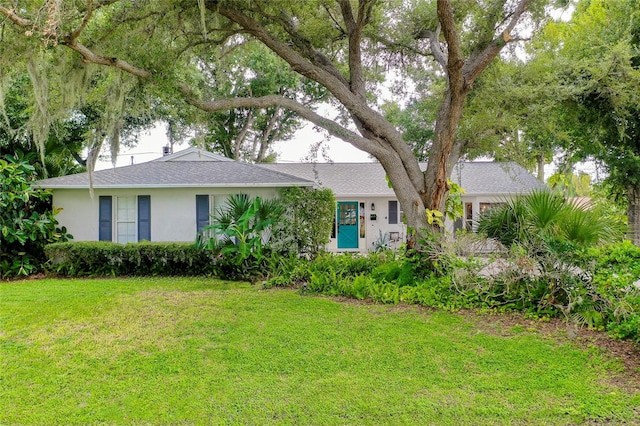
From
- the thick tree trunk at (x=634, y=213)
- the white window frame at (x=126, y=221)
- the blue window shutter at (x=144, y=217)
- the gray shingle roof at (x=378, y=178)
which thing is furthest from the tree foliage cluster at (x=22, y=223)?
the thick tree trunk at (x=634, y=213)

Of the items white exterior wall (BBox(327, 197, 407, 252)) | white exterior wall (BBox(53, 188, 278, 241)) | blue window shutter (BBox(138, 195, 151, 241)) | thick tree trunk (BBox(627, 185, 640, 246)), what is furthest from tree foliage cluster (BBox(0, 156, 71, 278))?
thick tree trunk (BBox(627, 185, 640, 246))

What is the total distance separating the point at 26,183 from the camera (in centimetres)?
970

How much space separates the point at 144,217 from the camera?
1109cm

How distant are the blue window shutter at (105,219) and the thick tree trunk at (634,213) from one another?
13749 millimetres

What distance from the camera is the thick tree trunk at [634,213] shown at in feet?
33.4

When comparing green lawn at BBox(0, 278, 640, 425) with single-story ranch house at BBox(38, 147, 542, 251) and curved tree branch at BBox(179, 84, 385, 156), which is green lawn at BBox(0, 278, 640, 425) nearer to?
curved tree branch at BBox(179, 84, 385, 156)

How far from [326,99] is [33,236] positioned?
8114mm

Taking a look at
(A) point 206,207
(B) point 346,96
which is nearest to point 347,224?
(A) point 206,207

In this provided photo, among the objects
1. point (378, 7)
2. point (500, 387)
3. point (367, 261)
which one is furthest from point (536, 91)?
point (500, 387)

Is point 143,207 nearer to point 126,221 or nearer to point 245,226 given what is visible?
point 126,221

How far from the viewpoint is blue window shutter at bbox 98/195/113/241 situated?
1105cm

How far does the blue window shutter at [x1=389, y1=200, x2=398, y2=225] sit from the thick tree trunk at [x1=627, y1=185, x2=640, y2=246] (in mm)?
7024

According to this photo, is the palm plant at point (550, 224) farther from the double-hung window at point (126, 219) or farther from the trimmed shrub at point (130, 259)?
the double-hung window at point (126, 219)

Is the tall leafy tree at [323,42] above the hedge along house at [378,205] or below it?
above
